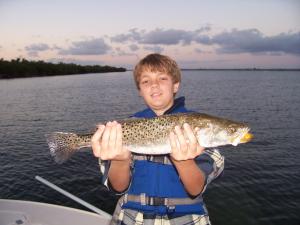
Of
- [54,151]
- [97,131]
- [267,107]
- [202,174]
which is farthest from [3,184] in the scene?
[267,107]

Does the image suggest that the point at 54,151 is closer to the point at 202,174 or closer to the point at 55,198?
the point at 202,174

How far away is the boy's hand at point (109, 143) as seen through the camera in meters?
4.13

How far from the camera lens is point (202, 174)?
156 inches

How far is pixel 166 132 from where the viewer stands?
4.37 m

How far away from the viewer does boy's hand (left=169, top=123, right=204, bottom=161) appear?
156 inches

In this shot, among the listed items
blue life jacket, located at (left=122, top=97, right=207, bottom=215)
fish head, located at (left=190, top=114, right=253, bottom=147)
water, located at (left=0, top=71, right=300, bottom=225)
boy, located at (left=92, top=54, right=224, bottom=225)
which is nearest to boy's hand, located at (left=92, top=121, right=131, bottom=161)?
boy, located at (left=92, top=54, right=224, bottom=225)

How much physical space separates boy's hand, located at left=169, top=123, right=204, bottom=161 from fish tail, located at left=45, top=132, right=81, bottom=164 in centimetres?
173

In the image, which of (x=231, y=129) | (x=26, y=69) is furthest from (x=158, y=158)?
(x=26, y=69)

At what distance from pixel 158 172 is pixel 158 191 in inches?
10.7

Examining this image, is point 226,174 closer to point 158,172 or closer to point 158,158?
point 158,158

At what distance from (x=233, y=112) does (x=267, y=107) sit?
6.16m

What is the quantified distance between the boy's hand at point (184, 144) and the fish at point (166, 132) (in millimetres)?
187

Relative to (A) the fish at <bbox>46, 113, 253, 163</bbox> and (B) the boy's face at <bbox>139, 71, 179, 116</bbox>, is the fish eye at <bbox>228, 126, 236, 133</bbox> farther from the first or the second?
(B) the boy's face at <bbox>139, 71, 179, 116</bbox>

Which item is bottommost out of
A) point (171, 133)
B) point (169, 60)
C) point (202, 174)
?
point (202, 174)
